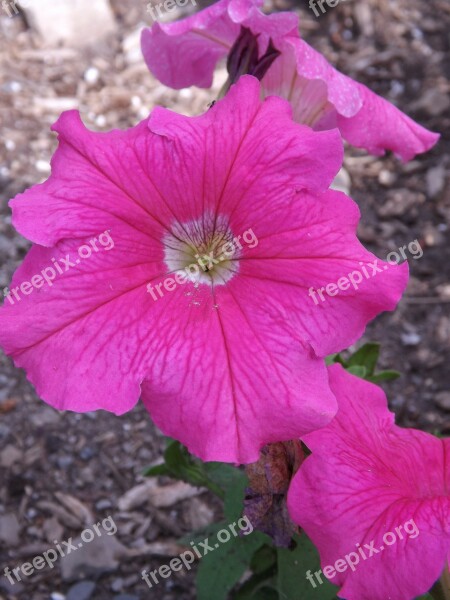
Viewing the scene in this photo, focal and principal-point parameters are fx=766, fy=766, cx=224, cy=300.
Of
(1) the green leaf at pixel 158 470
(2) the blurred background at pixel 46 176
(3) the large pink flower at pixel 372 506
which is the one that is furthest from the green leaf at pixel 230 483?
(2) the blurred background at pixel 46 176

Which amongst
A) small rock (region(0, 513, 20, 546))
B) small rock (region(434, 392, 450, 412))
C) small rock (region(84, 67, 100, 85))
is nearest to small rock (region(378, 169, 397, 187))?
small rock (region(434, 392, 450, 412))

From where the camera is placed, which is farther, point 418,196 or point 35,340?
point 418,196

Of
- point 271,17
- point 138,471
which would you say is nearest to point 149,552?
point 138,471

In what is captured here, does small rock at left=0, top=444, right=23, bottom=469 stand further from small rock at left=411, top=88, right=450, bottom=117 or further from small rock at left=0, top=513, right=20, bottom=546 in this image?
small rock at left=411, top=88, right=450, bottom=117

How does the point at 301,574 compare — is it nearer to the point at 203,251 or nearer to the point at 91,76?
the point at 203,251

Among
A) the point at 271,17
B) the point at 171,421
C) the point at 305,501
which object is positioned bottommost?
the point at 305,501

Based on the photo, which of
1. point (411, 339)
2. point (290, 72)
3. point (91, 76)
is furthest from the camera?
point (91, 76)

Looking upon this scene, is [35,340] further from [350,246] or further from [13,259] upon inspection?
[13,259]

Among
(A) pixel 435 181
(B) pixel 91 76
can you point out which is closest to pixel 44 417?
(B) pixel 91 76
